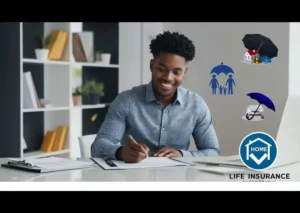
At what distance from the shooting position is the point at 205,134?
1.61 meters

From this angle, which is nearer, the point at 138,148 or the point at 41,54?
the point at 138,148

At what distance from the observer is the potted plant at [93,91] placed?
2488 mm

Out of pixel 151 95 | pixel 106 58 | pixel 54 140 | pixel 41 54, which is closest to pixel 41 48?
pixel 41 54

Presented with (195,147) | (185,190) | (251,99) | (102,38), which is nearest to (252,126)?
(251,99)

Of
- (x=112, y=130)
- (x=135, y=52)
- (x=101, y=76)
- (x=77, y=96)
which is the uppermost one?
(x=135, y=52)

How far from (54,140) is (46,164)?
39.5 inches

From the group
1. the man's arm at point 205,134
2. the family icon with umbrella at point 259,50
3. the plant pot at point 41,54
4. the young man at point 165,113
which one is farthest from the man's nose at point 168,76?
the plant pot at point 41,54

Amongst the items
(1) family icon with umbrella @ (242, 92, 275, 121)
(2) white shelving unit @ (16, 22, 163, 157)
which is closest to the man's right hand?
(1) family icon with umbrella @ (242, 92, 275, 121)

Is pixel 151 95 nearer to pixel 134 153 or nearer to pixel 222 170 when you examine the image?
pixel 134 153

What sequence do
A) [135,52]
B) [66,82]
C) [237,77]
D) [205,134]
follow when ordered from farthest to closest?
[66,82]
[135,52]
[205,134]
[237,77]

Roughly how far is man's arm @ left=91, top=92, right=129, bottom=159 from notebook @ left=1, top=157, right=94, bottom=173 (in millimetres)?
114

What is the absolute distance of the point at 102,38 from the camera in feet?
8.15

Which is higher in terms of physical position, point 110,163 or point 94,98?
point 94,98
